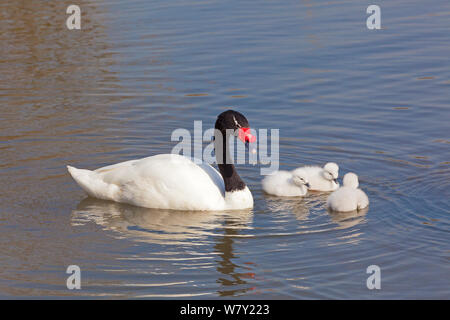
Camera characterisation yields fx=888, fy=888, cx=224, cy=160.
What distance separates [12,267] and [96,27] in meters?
9.99

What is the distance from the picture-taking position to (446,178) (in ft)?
33.4

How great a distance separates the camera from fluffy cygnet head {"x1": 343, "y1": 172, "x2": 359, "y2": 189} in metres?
9.67

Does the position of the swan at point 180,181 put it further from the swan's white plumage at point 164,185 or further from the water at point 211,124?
the water at point 211,124

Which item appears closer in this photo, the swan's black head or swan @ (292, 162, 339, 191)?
the swan's black head

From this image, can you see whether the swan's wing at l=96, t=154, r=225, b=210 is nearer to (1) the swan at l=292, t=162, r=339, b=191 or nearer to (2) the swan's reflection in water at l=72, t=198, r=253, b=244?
(2) the swan's reflection in water at l=72, t=198, r=253, b=244

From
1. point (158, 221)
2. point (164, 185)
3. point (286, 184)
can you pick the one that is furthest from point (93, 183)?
point (286, 184)

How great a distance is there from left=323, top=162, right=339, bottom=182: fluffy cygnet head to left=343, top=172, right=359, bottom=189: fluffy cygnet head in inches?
9.6

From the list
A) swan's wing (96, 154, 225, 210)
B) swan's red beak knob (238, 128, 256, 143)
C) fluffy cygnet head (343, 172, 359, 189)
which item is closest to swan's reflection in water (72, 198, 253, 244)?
swan's wing (96, 154, 225, 210)

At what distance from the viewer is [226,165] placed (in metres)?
9.78

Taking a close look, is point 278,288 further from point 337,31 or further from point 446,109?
point 337,31

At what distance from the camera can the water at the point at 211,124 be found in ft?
26.2

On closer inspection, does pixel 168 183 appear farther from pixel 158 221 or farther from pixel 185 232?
pixel 185 232

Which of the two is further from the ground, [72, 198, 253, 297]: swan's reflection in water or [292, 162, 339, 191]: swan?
[292, 162, 339, 191]: swan

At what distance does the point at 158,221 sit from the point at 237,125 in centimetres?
133
